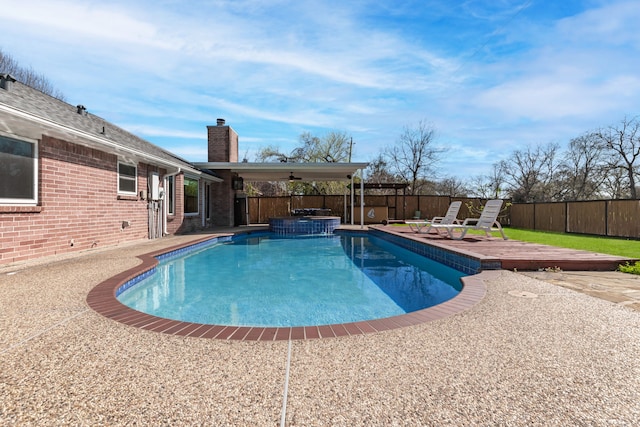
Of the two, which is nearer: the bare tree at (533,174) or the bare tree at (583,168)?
the bare tree at (583,168)

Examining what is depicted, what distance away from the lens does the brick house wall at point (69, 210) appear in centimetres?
545

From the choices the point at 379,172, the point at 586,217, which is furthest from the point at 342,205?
the point at 379,172

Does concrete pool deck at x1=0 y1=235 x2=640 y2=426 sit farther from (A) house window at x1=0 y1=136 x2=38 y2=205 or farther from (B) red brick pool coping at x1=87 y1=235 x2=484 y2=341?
(A) house window at x1=0 y1=136 x2=38 y2=205

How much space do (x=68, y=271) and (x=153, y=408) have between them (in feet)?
14.6

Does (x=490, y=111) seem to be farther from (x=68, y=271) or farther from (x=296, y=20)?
(x=68, y=271)

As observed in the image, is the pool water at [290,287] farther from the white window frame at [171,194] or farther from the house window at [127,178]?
the white window frame at [171,194]

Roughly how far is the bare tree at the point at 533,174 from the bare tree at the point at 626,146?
14.3ft

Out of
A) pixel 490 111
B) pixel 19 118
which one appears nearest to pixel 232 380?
pixel 19 118

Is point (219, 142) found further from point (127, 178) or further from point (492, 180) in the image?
point (492, 180)

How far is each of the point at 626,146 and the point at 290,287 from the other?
27596 mm

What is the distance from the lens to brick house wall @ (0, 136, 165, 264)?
214 inches

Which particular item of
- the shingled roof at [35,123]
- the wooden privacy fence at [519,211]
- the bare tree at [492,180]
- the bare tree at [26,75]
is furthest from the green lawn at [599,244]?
the bare tree at [26,75]

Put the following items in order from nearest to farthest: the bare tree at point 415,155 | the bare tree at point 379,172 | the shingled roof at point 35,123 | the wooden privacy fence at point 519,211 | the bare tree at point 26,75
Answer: the shingled roof at point 35,123
the wooden privacy fence at point 519,211
the bare tree at point 26,75
the bare tree at point 415,155
the bare tree at point 379,172

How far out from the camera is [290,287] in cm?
536
